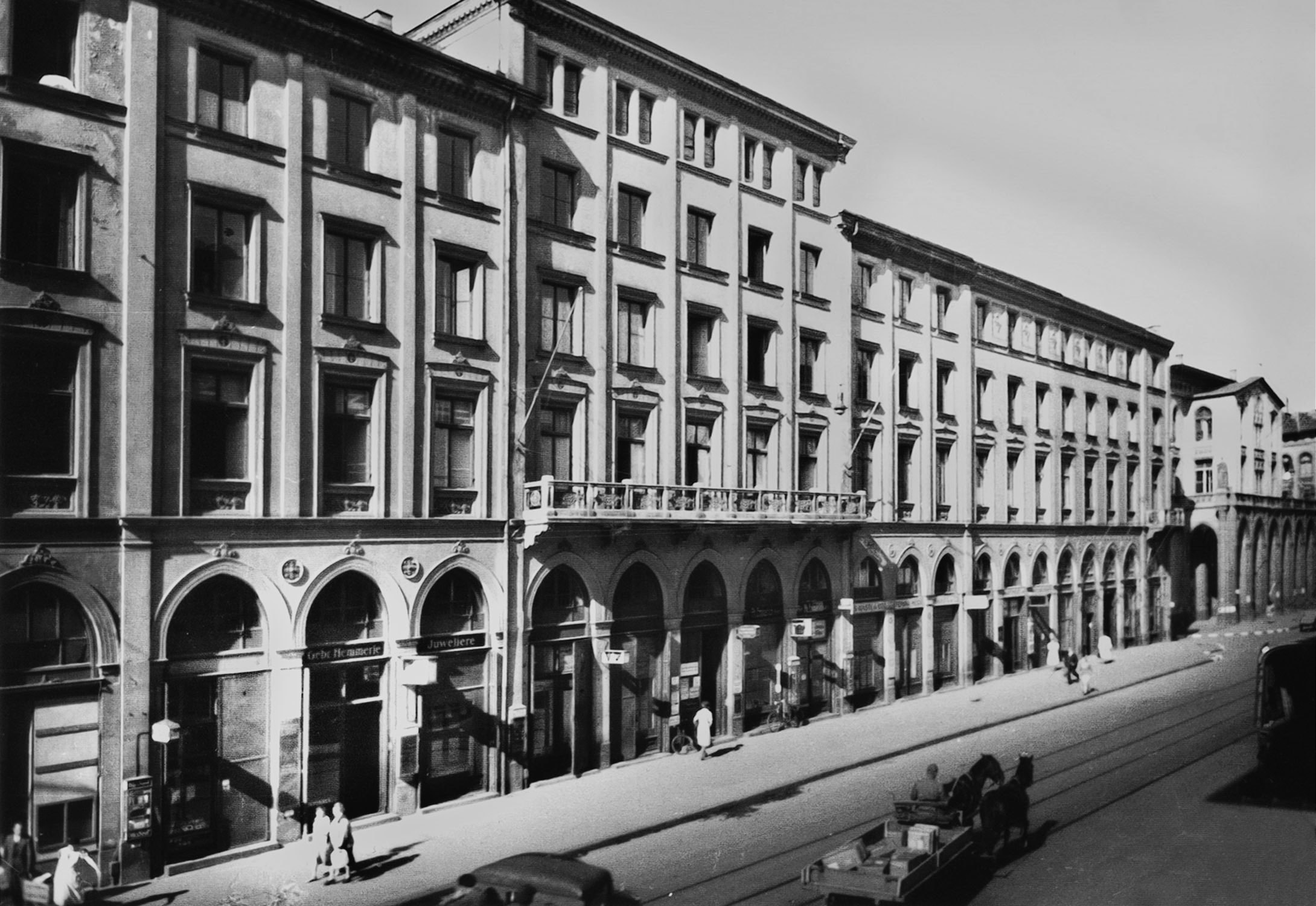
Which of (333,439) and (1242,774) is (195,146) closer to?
(333,439)

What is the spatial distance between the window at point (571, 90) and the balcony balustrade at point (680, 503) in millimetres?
10867

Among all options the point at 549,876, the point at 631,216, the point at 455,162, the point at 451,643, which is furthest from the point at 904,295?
the point at 549,876

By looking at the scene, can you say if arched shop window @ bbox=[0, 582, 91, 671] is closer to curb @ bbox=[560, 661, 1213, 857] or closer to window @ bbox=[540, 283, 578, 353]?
curb @ bbox=[560, 661, 1213, 857]

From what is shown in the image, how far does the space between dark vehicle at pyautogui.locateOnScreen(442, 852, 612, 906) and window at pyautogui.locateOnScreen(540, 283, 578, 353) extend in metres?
15.6

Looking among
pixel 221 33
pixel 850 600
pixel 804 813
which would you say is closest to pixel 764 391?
pixel 850 600

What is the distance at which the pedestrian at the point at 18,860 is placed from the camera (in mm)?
16812

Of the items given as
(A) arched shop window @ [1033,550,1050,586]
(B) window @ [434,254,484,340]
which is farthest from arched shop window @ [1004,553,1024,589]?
(B) window @ [434,254,484,340]

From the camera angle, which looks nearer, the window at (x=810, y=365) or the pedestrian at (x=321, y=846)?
the pedestrian at (x=321, y=846)

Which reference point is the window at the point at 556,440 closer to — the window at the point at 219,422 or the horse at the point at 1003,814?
the window at the point at 219,422

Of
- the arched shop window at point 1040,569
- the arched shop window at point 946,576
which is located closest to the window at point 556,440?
the arched shop window at point 946,576

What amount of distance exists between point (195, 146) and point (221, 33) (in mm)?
2649

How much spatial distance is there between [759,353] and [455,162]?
13.7 m

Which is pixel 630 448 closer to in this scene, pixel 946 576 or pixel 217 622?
pixel 217 622

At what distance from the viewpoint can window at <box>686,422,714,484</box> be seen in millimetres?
32719
